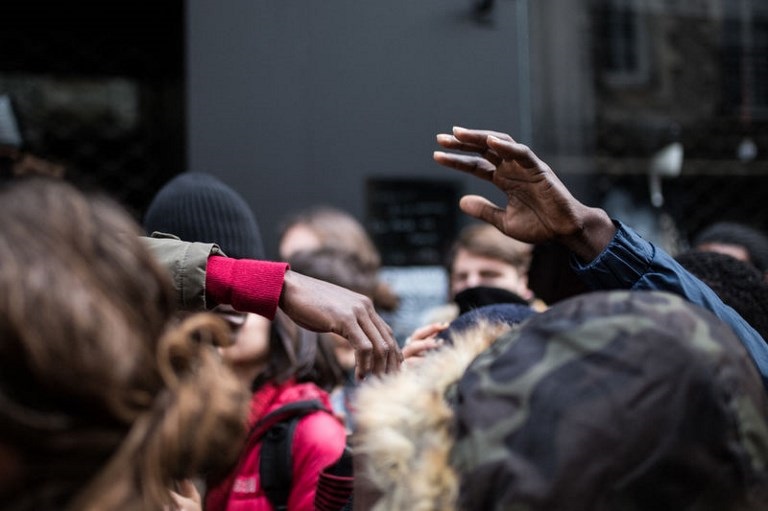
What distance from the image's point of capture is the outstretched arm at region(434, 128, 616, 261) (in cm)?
184

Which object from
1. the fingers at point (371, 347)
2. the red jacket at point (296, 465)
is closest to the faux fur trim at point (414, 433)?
the fingers at point (371, 347)

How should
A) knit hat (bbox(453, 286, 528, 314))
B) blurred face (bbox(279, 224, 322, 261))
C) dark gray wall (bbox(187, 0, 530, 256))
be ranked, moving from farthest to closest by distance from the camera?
1. dark gray wall (bbox(187, 0, 530, 256))
2. blurred face (bbox(279, 224, 322, 261))
3. knit hat (bbox(453, 286, 528, 314))

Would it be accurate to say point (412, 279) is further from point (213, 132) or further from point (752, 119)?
point (752, 119)

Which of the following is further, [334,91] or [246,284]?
[334,91]

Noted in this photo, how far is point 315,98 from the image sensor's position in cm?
496

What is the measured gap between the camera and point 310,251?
3.46 m

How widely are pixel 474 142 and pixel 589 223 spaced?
0.31 m

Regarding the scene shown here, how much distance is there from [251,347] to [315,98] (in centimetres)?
258

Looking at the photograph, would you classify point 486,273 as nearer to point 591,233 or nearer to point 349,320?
point 591,233

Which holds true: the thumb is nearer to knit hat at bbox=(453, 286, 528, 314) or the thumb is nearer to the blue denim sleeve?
the blue denim sleeve

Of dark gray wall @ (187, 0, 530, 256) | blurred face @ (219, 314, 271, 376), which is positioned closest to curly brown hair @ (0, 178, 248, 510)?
blurred face @ (219, 314, 271, 376)

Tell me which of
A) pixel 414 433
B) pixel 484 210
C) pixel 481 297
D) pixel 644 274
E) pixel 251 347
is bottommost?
pixel 251 347

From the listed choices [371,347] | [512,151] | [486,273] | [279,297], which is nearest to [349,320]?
[371,347]

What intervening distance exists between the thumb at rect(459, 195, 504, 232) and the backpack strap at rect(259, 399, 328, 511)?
777 millimetres
